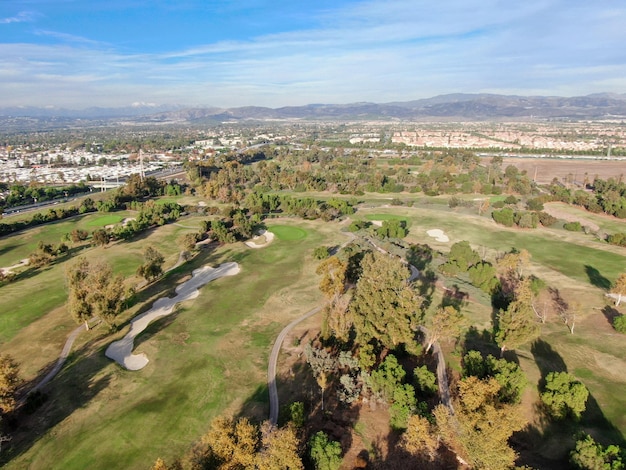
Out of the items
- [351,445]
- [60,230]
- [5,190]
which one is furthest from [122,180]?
[351,445]

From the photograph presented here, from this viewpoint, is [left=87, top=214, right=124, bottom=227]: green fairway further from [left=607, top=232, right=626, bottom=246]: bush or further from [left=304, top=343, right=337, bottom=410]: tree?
[left=607, top=232, right=626, bottom=246]: bush

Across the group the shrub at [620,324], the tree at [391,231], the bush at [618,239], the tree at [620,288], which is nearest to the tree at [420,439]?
the shrub at [620,324]

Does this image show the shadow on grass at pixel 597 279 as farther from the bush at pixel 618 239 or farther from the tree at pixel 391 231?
the tree at pixel 391 231

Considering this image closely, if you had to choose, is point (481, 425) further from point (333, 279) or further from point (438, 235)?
point (438, 235)

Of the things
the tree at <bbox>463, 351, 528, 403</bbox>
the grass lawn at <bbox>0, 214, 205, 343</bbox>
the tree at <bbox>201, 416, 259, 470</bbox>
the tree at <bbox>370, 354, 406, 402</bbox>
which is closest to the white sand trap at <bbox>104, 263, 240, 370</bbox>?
the grass lawn at <bbox>0, 214, 205, 343</bbox>

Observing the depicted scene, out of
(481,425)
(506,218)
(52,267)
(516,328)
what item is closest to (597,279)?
(506,218)

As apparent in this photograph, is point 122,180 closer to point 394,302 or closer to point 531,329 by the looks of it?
point 394,302
